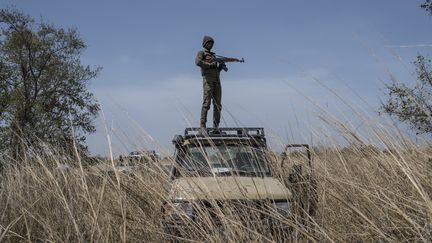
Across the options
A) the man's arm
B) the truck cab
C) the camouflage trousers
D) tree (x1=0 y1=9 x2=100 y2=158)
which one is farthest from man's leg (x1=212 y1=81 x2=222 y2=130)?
tree (x1=0 y1=9 x2=100 y2=158)

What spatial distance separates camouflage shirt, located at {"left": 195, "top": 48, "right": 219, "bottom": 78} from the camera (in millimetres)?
7386

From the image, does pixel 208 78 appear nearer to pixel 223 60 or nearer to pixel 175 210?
pixel 223 60

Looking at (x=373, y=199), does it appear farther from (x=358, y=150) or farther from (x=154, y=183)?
(x=154, y=183)

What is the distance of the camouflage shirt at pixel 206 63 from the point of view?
7.39 metres

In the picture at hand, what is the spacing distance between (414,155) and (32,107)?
28493 millimetres

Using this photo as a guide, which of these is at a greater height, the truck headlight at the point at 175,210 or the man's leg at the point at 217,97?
the man's leg at the point at 217,97

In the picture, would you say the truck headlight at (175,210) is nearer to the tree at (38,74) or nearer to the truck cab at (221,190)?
the truck cab at (221,190)

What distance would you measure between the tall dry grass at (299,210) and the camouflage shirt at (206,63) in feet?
11.7

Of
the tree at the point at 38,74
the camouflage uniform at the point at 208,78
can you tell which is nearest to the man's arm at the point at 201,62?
the camouflage uniform at the point at 208,78

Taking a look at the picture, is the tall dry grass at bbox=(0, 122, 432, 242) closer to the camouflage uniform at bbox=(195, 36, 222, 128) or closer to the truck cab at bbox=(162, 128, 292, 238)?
the truck cab at bbox=(162, 128, 292, 238)

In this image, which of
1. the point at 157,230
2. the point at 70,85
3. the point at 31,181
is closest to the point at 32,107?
the point at 70,85

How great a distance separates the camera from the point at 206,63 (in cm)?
737

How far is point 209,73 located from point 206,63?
0.17 m

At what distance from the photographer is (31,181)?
4676 mm
